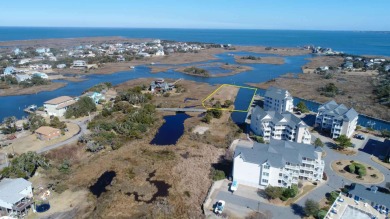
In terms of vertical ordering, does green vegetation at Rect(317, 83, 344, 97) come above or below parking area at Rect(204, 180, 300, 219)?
above

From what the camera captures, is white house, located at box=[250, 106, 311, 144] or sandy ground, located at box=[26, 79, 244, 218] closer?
sandy ground, located at box=[26, 79, 244, 218]

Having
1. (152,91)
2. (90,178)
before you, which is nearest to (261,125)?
(90,178)

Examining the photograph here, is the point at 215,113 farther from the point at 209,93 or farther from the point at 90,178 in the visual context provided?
the point at 90,178

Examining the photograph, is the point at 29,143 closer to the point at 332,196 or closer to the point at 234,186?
the point at 234,186

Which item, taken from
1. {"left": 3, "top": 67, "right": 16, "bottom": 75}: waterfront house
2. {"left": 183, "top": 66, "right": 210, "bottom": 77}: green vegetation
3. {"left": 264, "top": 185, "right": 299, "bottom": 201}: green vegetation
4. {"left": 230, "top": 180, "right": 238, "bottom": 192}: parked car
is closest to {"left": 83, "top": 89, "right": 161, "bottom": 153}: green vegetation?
{"left": 230, "top": 180, "right": 238, "bottom": 192}: parked car

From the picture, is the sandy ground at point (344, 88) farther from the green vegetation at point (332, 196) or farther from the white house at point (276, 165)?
the green vegetation at point (332, 196)

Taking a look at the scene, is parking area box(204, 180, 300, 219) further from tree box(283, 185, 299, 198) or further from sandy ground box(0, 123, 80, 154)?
sandy ground box(0, 123, 80, 154)

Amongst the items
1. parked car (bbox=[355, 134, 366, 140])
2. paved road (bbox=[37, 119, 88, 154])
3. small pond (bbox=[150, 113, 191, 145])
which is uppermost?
parked car (bbox=[355, 134, 366, 140])
